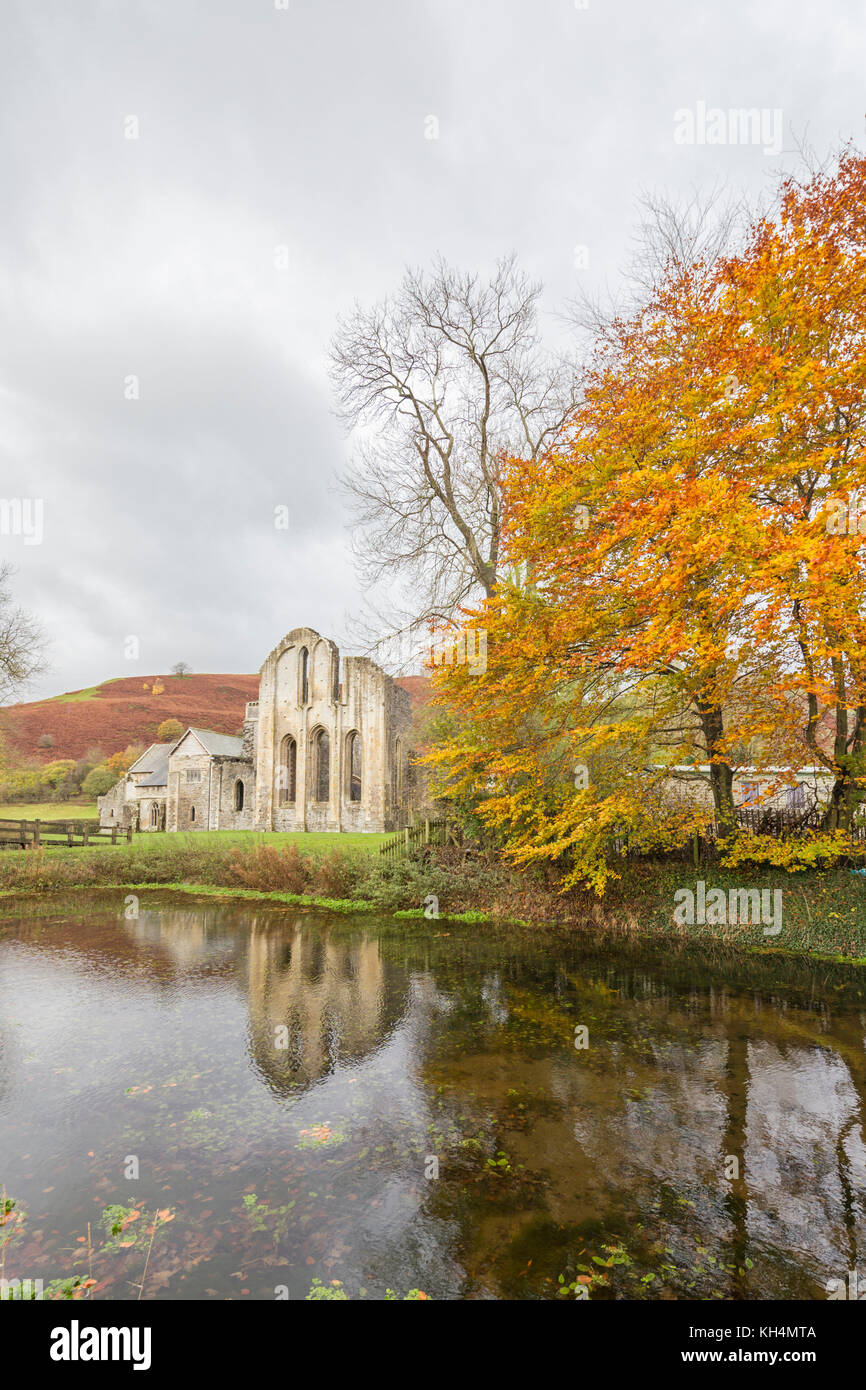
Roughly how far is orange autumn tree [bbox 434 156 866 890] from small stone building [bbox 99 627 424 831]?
2308cm

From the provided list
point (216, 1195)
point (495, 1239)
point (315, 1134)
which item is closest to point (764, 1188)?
point (495, 1239)

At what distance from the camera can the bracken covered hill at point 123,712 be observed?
56.5 metres

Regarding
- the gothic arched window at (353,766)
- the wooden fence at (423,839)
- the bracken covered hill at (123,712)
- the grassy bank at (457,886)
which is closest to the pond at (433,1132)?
the grassy bank at (457,886)

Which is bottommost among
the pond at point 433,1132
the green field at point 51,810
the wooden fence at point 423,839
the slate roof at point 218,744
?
the green field at point 51,810

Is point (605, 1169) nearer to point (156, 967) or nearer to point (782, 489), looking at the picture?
point (156, 967)

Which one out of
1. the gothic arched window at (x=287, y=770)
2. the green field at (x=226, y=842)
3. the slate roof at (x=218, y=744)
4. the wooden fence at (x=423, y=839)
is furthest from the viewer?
the slate roof at (x=218, y=744)

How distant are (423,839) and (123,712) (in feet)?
186

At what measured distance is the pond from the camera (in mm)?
3777

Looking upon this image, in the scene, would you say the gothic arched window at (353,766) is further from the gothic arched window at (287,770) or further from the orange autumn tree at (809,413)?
the orange autumn tree at (809,413)

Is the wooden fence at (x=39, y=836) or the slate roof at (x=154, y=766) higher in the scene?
the slate roof at (x=154, y=766)

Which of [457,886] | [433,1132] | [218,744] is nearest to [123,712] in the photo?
[218,744]

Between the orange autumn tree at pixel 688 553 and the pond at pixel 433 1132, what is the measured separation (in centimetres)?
443

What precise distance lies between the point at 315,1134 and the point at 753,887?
487 inches

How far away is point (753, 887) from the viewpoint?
1431 centimetres
